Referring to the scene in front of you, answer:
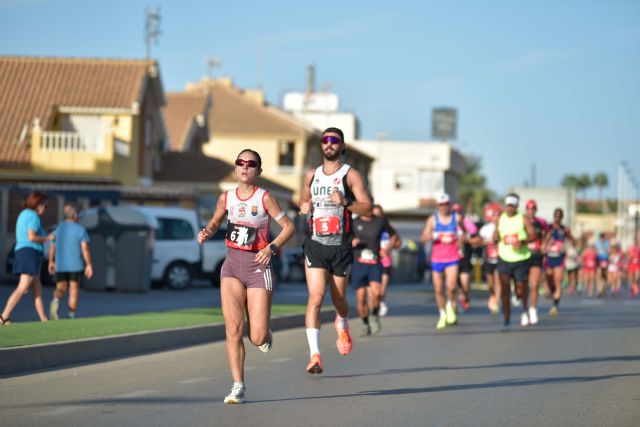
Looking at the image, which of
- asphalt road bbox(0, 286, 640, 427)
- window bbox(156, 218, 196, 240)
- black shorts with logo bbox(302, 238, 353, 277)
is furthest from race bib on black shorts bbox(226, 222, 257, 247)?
window bbox(156, 218, 196, 240)

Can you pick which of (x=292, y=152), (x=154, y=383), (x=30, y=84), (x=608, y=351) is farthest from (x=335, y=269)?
(x=292, y=152)

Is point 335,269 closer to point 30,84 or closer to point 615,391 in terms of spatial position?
point 615,391

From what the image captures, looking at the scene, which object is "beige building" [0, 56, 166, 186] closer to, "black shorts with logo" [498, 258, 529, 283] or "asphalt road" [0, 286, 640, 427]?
"black shorts with logo" [498, 258, 529, 283]

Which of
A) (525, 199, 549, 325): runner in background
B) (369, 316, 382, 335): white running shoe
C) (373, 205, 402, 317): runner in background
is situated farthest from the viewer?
(525, 199, 549, 325): runner in background

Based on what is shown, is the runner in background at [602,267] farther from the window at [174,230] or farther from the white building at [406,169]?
the white building at [406,169]

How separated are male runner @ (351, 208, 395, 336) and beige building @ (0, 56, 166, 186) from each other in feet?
90.4

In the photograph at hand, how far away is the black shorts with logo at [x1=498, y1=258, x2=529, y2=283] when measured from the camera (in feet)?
63.8

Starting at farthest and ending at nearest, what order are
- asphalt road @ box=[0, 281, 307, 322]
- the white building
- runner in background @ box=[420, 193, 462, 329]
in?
the white building
asphalt road @ box=[0, 281, 307, 322]
runner in background @ box=[420, 193, 462, 329]

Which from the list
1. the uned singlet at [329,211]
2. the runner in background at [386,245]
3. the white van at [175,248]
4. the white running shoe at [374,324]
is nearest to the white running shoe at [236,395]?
the uned singlet at [329,211]

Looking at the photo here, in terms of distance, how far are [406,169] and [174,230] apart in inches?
2799

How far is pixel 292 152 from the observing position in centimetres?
6644

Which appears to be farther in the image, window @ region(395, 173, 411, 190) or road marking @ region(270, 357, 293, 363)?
window @ region(395, 173, 411, 190)

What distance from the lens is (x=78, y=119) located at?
46.7 m

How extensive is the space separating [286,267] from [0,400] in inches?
1225
